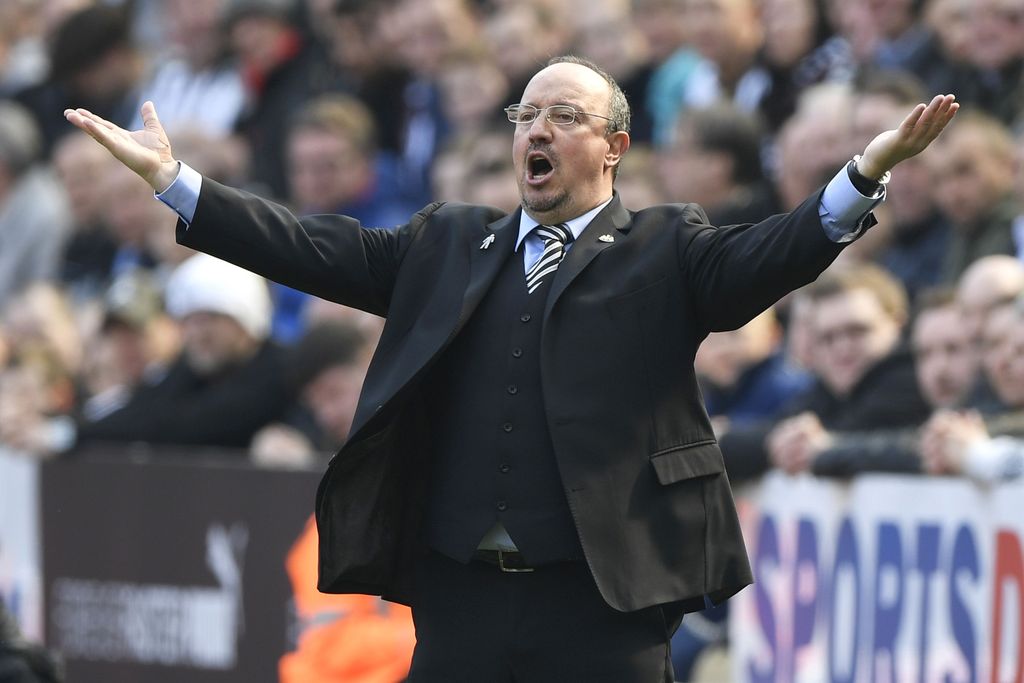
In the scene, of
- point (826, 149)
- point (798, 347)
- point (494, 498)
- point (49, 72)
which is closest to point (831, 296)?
point (798, 347)

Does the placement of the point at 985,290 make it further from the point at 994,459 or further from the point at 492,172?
the point at 492,172

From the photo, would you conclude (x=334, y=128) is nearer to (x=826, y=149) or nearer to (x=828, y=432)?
(x=826, y=149)

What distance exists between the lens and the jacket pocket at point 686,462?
Answer: 5047 millimetres

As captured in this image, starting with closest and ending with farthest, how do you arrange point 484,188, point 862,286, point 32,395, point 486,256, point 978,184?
point 486,256 → point 862,286 → point 978,184 → point 484,188 → point 32,395

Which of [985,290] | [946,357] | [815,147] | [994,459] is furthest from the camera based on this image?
[815,147]

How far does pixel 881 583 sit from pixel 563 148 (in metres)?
2.78

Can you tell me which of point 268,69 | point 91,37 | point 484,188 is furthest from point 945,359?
point 91,37

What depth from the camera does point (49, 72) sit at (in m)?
15.2

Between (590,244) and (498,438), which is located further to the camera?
(590,244)

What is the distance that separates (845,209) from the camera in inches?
185

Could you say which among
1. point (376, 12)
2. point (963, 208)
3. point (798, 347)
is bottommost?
point (798, 347)

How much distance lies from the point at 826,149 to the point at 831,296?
1280 millimetres

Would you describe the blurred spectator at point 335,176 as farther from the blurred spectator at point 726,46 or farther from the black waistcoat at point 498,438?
the black waistcoat at point 498,438

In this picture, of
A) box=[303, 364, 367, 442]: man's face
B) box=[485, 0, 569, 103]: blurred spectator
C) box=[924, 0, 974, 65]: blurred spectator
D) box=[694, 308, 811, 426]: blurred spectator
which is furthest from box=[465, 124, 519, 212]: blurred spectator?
box=[924, 0, 974, 65]: blurred spectator
